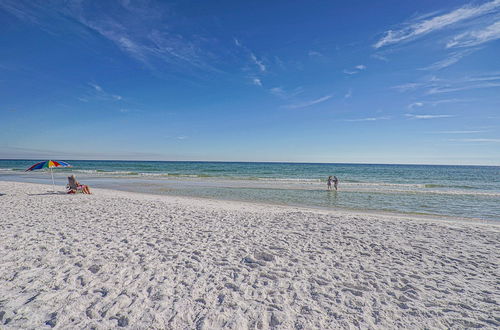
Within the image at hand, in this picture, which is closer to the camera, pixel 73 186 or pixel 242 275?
pixel 242 275

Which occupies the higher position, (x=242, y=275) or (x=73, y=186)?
(x=73, y=186)

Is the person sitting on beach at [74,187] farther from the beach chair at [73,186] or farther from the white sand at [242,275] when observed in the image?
the white sand at [242,275]

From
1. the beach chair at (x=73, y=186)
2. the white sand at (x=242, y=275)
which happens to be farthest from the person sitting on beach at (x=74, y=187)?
the white sand at (x=242, y=275)

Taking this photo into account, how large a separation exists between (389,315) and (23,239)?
804 cm

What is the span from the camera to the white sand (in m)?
3.40

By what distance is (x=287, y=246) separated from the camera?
20.1ft

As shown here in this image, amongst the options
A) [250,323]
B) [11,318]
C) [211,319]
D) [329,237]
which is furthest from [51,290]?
[329,237]

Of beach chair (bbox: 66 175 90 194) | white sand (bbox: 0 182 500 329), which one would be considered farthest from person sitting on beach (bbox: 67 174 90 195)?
white sand (bbox: 0 182 500 329)

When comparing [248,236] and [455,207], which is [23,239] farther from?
[455,207]

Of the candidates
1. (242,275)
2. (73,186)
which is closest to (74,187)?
(73,186)

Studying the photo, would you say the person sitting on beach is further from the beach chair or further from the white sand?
the white sand

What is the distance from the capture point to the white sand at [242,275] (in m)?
3.40

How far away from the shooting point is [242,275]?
4.58m

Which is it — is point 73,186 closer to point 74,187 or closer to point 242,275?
point 74,187
